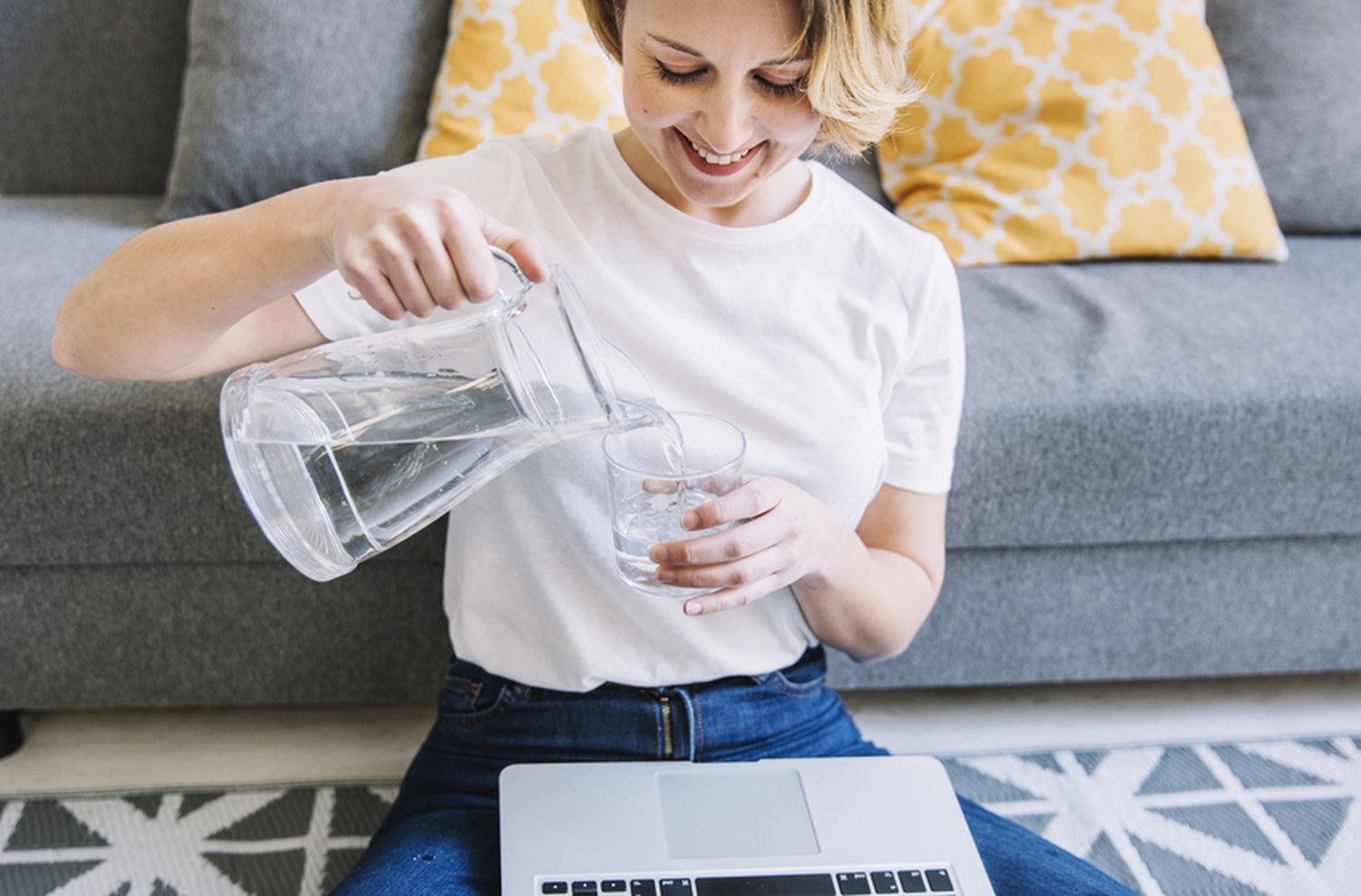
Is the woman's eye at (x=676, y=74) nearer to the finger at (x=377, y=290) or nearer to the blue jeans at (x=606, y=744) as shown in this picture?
the finger at (x=377, y=290)

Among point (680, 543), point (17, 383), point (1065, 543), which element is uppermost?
point (680, 543)

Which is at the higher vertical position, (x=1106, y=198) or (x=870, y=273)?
(x=870, y=273)

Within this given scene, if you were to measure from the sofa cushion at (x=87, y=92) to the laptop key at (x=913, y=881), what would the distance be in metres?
1.68

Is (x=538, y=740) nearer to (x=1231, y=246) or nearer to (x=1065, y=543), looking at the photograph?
(x=1065, y=543)

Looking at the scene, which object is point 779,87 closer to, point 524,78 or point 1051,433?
point 1051,433

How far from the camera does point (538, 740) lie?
3.59 feet

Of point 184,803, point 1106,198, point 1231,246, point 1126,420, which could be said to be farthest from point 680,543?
point 1231,246

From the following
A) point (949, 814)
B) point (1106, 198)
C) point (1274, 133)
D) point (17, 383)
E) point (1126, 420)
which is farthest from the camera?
point (1274, 133)

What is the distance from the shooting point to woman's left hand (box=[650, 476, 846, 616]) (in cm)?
85

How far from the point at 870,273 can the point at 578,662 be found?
1.41ft

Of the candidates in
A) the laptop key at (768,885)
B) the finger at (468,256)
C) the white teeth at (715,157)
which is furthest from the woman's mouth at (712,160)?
the laptop key at (768,885)

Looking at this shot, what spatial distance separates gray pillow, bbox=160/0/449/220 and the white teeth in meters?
1.00

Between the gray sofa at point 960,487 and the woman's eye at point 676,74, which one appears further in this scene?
the gray sofa at point 960,487

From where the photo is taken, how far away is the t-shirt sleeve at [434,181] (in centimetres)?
100
